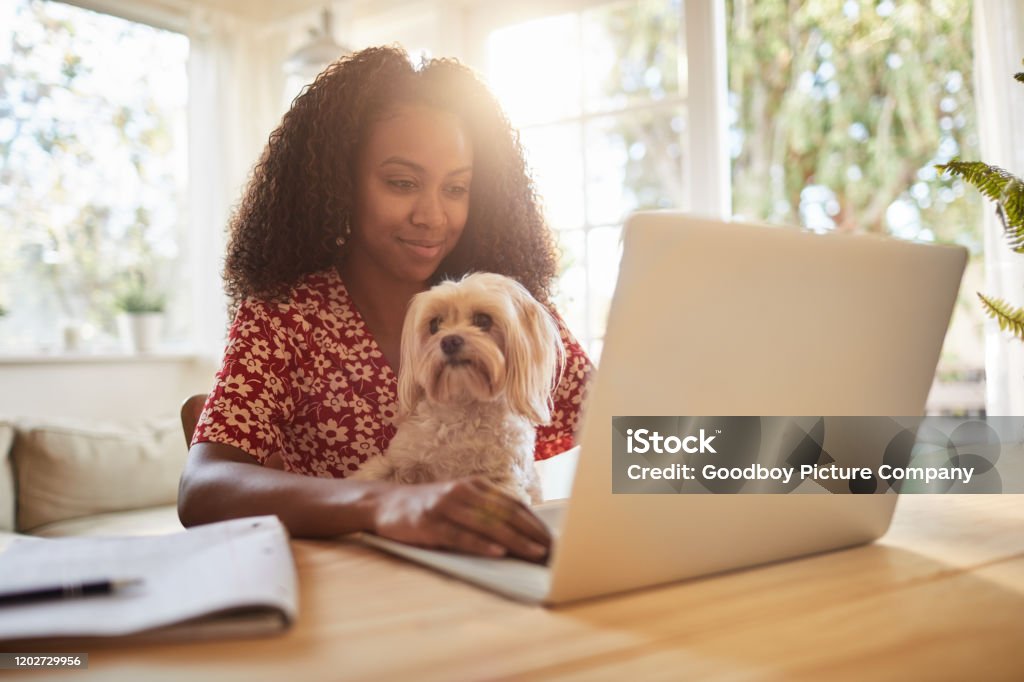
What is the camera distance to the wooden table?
49cm

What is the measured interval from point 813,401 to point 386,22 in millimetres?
3988

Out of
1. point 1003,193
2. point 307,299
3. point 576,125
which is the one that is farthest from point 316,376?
point 576,125

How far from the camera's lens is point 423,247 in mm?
1382

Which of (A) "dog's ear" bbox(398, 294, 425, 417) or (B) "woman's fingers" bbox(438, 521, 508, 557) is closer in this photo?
(B) "woman's fingers" bbox(438, 521, 508, 557)

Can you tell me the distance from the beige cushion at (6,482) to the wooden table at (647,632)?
8.54ft

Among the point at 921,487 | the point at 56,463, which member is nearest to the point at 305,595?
the point at 921,487

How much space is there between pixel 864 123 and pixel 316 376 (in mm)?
6323

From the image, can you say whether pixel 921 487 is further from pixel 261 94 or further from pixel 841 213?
pixel 841 213

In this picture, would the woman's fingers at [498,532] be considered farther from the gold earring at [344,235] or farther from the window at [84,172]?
the window at [84,172]

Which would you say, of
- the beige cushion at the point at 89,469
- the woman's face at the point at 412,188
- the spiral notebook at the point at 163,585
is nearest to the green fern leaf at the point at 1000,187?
the woman's face at the point at 412,188

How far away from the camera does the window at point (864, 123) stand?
6.26 meters

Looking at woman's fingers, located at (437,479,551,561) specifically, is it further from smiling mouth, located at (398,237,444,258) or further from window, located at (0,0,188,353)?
window, located at (0,0,188,353)

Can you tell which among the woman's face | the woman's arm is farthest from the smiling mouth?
the woman's arm

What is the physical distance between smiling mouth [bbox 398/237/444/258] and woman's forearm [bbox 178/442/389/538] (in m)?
0.46
